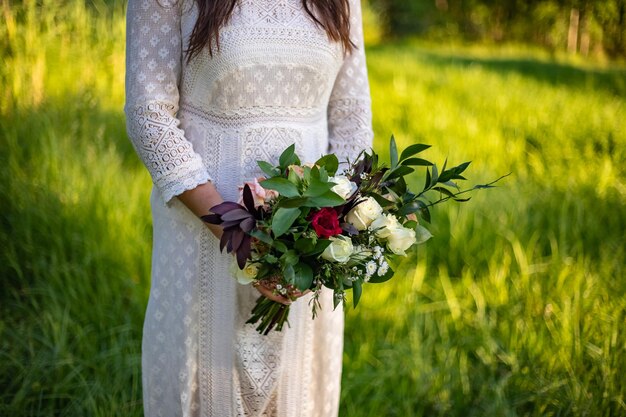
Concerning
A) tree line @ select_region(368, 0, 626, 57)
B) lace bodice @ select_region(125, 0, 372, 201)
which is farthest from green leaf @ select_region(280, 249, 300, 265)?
tree line @ select_region(368, 0, 626, 57)

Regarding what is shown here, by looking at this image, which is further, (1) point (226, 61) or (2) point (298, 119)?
(2) point (298, 119)

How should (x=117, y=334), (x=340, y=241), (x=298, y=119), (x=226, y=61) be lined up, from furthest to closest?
(x=117, y=334)
(x=298, y=119)
(x=226, y=61)
(x=340, y=241)

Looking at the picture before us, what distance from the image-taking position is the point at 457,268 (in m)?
3.35

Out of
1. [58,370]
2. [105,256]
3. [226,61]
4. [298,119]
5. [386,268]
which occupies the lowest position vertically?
[58,370]

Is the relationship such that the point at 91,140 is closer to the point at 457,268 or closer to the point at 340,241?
the point at 457,268

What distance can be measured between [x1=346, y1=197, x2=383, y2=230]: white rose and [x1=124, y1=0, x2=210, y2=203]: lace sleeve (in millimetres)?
375

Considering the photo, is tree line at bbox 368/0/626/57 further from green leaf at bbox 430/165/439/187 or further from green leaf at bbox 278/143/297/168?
green leaf at bbox 278/143/297/168

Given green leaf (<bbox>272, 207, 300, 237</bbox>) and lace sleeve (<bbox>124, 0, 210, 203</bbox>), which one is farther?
lace sleeve (<bbox>124, 0, 210, 203</bbox>)

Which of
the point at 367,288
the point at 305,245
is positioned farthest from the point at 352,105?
the point at 367,288

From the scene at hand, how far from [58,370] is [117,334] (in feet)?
1.08

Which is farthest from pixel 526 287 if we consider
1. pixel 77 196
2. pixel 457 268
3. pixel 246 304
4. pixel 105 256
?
pixel 77 196

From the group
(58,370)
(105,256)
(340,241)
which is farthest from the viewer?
(105,256)

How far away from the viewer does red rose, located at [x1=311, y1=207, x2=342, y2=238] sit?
126 cm

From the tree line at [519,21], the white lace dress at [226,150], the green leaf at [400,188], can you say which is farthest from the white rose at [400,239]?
the tree line at [519,21]
